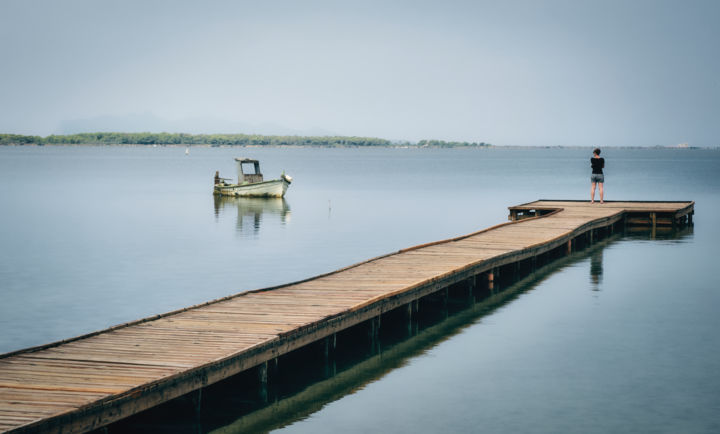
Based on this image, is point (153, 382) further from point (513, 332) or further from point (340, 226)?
point (340, 226)

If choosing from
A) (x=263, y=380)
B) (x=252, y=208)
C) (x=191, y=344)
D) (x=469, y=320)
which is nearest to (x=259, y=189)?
(x=252, y=208)

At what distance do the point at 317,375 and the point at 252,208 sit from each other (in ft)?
107

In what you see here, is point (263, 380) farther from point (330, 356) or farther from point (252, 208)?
point (252, 208)

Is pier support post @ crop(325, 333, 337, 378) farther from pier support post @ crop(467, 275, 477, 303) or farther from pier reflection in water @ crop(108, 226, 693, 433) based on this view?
pier support post @ crop(467, 275, 477, 303)

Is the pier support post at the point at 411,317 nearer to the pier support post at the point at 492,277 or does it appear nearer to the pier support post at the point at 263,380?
the pier support post at the point at 492,277

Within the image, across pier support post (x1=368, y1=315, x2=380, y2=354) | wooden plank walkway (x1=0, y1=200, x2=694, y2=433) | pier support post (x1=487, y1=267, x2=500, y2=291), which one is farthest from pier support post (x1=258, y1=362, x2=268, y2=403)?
pier support post (x1=487, y1=267, x2=500, y2=291)

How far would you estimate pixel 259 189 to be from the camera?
47.8 meters

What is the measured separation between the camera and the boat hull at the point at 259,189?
47594 mm

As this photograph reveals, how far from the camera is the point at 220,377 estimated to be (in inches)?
347

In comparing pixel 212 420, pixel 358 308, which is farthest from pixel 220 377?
pixel 358 308

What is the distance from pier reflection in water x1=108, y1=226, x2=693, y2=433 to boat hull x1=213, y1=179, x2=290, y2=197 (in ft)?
102

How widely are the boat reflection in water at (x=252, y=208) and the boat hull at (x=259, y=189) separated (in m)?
0.35

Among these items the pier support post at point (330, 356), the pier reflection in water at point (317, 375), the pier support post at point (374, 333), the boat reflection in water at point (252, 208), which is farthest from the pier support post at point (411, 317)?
the boat reflection in water at point (252, 208)

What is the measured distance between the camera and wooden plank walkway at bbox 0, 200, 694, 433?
7.44 meters
